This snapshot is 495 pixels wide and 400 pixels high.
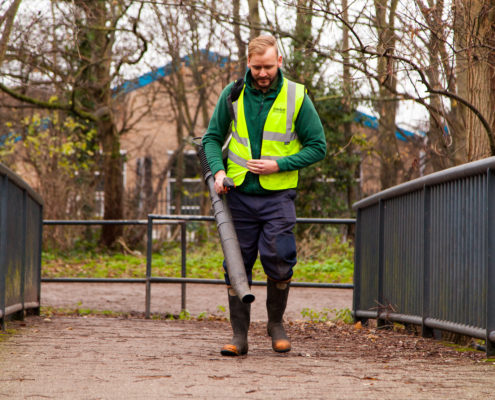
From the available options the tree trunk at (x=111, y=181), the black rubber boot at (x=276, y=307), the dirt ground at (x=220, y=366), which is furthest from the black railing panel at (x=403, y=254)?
the tree trunk at (x=111, y=181)

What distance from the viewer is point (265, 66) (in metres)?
4.46

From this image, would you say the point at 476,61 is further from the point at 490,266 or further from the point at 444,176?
the point at 490,266

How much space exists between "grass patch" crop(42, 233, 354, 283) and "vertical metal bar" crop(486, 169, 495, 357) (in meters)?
9.29

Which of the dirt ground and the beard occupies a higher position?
the beard

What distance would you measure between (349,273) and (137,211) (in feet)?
21.8

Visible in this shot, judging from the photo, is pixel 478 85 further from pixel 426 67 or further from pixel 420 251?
pixel 420 251

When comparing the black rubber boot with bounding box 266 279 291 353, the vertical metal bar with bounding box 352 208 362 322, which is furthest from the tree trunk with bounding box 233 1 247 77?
the black rubber boot with bounding box 266 279 291 353

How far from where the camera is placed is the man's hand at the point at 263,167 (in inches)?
174

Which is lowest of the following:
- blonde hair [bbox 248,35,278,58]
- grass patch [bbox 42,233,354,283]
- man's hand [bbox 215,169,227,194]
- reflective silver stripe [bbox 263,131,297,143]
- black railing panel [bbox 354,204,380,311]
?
grass patch [bbox 42,233,354,283]

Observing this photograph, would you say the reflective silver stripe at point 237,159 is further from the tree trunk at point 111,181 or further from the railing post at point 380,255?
the tree trunk at point 111,181

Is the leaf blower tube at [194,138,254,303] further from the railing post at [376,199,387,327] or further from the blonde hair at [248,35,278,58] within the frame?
the railing post at [376,199,387,327]

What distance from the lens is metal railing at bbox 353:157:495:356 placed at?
13.5 ft

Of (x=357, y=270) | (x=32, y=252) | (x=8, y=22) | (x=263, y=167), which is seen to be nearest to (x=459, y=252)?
(x=263, y=167)

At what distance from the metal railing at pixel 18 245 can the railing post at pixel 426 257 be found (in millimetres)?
2776
